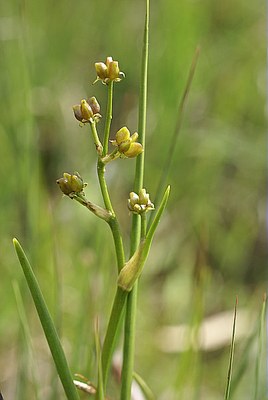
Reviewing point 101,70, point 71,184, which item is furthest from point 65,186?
point 101,70

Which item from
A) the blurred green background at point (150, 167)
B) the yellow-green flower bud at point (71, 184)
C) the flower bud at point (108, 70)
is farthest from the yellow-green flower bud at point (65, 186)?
the blurred green background at point (150, 167)

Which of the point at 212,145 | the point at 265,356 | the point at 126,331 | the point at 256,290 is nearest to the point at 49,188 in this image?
the point at 212,145

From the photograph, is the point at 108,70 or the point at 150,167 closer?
the point at 108,70

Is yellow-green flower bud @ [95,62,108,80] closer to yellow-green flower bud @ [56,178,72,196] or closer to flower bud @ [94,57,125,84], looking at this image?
flower bud @ [94,57,125,84]

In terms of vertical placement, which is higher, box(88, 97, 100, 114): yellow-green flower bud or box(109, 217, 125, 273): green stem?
box(88, 97, 100, 114): yellow-green flower bud

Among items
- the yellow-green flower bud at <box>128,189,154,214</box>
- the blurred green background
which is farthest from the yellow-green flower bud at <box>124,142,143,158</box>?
the blurred green background

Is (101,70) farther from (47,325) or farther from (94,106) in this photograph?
(47,325)

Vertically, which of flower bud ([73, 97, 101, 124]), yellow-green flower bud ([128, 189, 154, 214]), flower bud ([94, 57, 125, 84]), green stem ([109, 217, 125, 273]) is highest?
flower bud ([94, 57, 125, 84])
